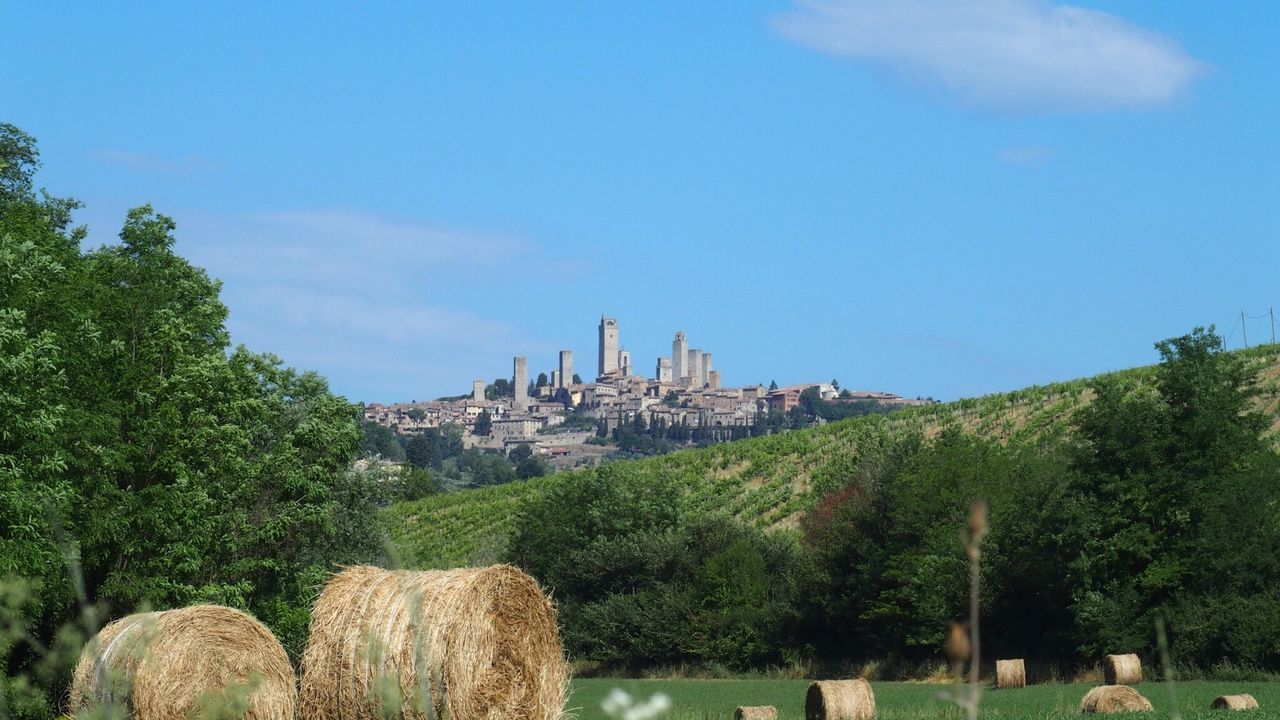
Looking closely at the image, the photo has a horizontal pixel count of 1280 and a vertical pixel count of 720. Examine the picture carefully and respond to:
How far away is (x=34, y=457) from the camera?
2308 centimetres

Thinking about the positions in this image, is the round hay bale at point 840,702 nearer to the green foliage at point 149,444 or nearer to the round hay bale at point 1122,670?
the round hay bale at point 1122,670

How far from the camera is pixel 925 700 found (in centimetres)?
2647

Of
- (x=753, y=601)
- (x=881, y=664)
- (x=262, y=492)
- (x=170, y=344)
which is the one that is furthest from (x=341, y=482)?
(x=881, y=664)

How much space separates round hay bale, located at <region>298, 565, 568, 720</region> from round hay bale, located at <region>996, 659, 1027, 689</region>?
55.3ft

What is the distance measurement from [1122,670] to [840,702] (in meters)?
9.06

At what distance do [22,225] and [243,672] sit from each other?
16.0m

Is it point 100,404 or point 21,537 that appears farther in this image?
point 100,404

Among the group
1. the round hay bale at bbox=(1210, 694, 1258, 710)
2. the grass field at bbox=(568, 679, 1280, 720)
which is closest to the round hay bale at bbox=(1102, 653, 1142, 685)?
the grass field at bbox=(568, 679, 1280, 720)

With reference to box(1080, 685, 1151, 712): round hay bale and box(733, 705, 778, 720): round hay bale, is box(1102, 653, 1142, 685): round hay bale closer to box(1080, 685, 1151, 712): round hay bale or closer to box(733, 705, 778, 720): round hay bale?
box(1080, 685, 1151, 712): round hay bale

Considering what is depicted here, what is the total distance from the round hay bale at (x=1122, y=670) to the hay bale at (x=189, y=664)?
16.9m

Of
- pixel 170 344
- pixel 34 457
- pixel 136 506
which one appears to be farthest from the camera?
pixel 170 344

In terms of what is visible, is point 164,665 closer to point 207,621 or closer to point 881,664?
point 207,621

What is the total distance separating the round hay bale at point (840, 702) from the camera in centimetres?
2148

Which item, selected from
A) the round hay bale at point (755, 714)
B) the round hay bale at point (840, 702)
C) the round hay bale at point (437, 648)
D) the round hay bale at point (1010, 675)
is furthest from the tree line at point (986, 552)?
the round hay bale at point (437, 648)
